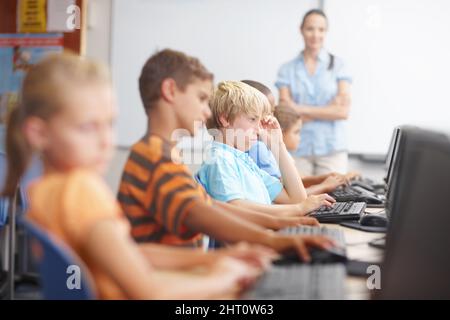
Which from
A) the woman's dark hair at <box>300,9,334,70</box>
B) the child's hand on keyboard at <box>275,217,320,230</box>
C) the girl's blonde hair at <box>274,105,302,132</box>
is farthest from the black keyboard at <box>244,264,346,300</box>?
the woman's dark hair at <box>300,9,334,70</box>

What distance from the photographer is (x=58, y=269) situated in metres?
1.06

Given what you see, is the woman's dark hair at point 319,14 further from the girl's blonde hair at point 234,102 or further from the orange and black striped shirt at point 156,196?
the orange and black striped shirt at point 156,196

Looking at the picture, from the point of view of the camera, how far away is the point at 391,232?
1.15 metres

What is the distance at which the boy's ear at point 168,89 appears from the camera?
123cm

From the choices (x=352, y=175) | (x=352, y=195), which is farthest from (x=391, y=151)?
(x=352, y=195)

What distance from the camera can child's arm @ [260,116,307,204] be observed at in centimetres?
177

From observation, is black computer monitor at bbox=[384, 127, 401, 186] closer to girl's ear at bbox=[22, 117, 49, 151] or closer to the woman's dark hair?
the woman's dark hair

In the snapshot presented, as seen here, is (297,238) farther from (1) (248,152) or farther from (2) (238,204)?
(1) (248,152)

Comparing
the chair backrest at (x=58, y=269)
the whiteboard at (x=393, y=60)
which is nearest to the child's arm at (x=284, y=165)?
the whiteboard at (x=393, y=60)

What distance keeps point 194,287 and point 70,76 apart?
1.37ft

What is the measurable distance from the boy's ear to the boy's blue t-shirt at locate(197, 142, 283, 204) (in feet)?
1.21

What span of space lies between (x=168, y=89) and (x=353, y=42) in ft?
3.96

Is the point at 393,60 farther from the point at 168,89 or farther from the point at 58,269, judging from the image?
the point at 58,269

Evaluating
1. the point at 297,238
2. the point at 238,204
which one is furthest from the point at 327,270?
the point at 238,204
